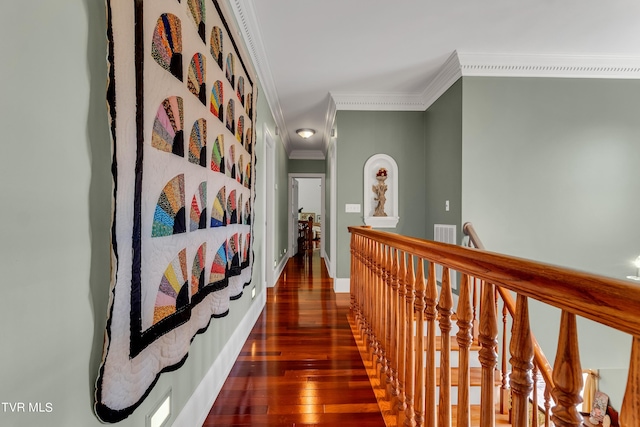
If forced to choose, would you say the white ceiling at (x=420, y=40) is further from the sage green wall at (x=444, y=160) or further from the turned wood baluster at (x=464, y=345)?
the turned wood baluster at (x=464, y=345)

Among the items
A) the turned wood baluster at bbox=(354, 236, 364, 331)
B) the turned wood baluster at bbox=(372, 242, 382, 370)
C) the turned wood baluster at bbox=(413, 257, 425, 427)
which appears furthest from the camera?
the turned wood baluster at bbox=(354, 236, 364, 331)

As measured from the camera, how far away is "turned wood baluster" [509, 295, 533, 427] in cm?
66

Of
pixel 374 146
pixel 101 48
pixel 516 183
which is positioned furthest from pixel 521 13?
pixel 101 48

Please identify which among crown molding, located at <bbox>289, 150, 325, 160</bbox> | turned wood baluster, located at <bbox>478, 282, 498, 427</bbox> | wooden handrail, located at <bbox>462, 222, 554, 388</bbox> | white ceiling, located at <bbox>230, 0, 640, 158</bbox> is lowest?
wooden handrail, located at <bbox>462, 222, 554, 388</bbox>

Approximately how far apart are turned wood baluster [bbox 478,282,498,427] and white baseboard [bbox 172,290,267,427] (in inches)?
47.6

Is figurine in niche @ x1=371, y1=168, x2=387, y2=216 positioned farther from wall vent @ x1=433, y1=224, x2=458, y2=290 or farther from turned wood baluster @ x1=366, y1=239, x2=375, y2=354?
turned wood baluster @ x1=366, y1=239, x2=375, y2=354

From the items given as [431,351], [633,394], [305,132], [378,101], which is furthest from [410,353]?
[305,132]

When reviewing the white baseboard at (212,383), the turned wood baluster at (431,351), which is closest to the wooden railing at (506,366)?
the turned wood baluster at (431,351)

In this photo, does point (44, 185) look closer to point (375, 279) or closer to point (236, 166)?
point (236, 166)

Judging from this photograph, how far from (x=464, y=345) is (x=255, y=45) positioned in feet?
9.45

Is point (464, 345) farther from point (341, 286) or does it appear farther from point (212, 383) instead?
point (341, 286)

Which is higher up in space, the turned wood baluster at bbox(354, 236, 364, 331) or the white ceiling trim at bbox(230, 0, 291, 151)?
the white ceiling trim at bbox(230, 0, 291, 151)

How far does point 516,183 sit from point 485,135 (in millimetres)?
613

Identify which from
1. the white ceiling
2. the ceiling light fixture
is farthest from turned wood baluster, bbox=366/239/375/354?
the ceiling light fixture
